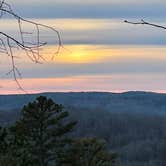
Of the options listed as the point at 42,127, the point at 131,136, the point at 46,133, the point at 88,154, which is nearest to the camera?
the point at 42,127

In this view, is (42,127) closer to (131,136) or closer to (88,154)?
(88,154)

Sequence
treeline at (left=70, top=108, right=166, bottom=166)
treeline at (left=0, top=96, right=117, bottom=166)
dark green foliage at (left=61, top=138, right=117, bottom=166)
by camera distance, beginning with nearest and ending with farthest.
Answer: treeline at (left=0, top=96, right=117, bottom=166), dark green foliage at (left=61, top=138, right=117, bottom=166), treeline at (left=70, top=108, right=166, bottom=166)

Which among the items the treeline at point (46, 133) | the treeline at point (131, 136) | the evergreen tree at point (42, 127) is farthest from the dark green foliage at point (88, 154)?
the treeline at point (131, 136)

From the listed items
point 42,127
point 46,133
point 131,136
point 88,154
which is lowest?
point 88,154

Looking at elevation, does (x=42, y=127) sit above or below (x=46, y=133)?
above

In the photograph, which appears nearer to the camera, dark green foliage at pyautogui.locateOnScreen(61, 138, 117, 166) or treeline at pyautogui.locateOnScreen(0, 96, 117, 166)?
treeline at pyautogui.locateOnScreen(0, 96, 117, 166)

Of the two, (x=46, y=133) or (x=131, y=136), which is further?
(x=131, y=136)

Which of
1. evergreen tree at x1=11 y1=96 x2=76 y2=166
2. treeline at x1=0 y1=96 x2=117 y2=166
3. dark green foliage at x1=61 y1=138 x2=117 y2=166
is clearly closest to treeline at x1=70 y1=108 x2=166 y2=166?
dark green foliage at x1=61 y1=138 x2=117 y2=166

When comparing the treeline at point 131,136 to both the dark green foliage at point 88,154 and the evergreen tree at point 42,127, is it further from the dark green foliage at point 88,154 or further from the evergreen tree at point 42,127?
the evergreen tree at point 42,127

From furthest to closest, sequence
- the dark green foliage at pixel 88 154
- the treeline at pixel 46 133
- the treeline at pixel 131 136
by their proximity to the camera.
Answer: the treeline at pixel 131 136 → the dark green foliage at pixel 88 154 → the treeline at pixel 46 133

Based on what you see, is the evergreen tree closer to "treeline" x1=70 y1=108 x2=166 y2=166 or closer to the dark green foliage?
the dark green foliage

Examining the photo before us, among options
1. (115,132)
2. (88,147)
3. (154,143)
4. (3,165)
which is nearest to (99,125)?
(115,132)

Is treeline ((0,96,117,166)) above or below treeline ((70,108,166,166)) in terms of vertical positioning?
below

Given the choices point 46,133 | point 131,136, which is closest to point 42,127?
point 46,133
